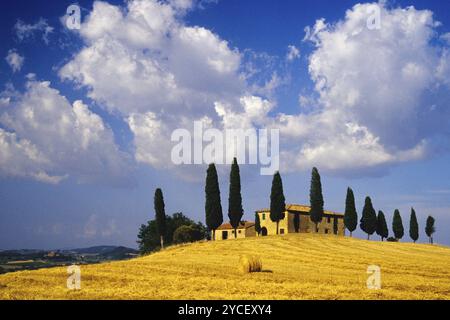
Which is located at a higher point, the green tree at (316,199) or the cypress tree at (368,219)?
the green tree at (316,199)

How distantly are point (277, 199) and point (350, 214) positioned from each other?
59.0 feet

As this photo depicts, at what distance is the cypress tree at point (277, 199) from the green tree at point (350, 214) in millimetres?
16194

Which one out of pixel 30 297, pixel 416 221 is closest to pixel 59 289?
pixel 30 297

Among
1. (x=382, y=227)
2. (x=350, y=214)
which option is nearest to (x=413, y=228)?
(x=382, y=227)

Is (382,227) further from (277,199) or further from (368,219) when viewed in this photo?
(277,199)

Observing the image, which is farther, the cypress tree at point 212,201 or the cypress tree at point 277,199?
the cypress tree at point 277,199

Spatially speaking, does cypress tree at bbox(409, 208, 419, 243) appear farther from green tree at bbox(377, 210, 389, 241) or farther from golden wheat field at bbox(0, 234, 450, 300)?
golden wheat field at bbox(0, 234, 450, 300)

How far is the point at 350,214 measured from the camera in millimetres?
78938

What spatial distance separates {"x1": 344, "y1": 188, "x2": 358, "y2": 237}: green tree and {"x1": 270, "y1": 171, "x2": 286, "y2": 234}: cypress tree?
53.1 feet

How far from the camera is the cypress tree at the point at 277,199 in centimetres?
6950

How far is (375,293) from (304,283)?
3484 mm

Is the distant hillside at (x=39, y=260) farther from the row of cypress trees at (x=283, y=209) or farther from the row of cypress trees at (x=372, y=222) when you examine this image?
the row of cypress trees at (x=372, y=222)

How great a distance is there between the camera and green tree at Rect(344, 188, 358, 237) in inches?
3098

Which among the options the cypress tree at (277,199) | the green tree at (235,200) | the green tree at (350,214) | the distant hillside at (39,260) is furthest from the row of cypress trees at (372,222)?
the distant hillside at (39,260)
